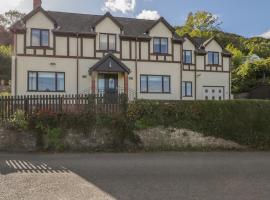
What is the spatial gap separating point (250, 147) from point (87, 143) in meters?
8.07

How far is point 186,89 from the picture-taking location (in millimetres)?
33594

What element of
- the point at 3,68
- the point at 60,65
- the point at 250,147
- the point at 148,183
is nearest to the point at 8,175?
the point at 148,183

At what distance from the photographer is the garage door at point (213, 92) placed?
34.6 m

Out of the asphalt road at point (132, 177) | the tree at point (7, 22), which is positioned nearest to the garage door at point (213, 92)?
the asphalt road at point (132, 177)

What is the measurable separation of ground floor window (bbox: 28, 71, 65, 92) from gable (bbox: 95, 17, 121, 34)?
4.47 meters

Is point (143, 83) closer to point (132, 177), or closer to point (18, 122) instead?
point (18, 122)

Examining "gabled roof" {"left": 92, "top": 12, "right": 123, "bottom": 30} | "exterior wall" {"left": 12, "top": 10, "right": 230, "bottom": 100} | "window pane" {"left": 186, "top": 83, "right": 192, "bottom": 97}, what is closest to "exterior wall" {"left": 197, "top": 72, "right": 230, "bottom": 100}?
"window pane" {"left": 186, "top": 83, "right": 192, "bottom": 97}

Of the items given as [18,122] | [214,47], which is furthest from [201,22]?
[18,122]

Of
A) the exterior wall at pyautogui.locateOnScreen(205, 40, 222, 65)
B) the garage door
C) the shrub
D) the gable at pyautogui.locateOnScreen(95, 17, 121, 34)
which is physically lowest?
the shrub

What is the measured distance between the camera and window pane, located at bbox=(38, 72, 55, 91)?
2672 cm

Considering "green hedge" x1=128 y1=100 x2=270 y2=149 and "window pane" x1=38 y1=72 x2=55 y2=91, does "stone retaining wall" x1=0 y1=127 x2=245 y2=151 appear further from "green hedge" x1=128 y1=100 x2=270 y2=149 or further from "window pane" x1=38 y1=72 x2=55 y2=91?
"window pane" x1=38 y1=72 x2=55 y2=91

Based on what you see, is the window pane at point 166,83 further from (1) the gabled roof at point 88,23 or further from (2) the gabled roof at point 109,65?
(2) the gabled roof at point 109,65

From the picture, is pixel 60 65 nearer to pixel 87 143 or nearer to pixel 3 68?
pixel 87 143

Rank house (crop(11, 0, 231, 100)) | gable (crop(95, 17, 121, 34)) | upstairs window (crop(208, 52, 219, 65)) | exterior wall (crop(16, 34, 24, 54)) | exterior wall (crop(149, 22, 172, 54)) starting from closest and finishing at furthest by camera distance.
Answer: exterior wall (crop(16, 34, 24, 54)) → house (crop(11, 0, 231, 100)) → gable (crop(95, 17, 121, 34)) → exterior wall (crop(149, 22, 172, 54)) → upstairs window (crop(208, 52, 219, 65))
